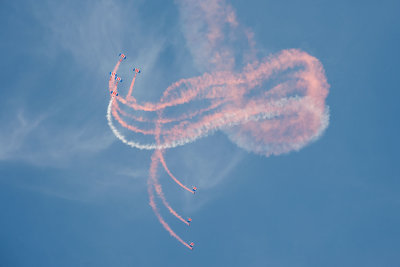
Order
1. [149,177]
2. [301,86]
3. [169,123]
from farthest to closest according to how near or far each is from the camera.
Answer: [149,177], [169,123], [301,86]

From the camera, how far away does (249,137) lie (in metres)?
29.3

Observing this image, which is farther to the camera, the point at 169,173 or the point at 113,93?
the point at 169,173

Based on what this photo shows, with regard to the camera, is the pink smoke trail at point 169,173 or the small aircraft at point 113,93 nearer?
the small aircraft at point 113,93

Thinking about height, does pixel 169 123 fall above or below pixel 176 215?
above

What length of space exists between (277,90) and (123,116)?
14820mm

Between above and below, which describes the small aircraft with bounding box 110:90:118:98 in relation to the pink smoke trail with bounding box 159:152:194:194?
above

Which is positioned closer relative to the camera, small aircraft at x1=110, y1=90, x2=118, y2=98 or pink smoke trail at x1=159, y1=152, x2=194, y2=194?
small aircraft at x1=110, y1=90, x2=118, y2=98

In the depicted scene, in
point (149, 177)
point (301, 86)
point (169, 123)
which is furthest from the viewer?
point (149, 177)

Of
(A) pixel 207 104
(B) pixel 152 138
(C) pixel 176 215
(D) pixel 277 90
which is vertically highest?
(D) pixel 277 90

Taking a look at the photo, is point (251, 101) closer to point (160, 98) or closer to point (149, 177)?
point (160, 98)

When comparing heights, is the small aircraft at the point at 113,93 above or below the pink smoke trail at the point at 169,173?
above

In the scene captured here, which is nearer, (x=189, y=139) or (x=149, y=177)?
(x=189, y=139)

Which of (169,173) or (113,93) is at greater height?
(113,93)

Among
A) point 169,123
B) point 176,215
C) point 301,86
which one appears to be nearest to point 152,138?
point 169,123
